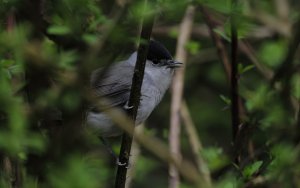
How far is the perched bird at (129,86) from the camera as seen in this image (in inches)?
166

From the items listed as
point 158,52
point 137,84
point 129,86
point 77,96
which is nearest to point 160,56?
point 158,52

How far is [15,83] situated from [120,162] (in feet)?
3.34

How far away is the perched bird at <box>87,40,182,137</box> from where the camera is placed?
4224 millimetres

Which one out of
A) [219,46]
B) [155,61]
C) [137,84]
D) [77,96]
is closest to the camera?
[77,96]

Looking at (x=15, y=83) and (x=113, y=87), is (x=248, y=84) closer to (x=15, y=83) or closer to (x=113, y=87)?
(x=113, y=87)

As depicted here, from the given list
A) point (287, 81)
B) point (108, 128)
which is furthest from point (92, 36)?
point (287, 81)

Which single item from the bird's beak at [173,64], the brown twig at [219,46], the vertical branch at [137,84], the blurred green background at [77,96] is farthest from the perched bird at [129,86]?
the vertical branch at [137,84]

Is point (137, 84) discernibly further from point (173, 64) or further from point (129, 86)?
point (173, 64)

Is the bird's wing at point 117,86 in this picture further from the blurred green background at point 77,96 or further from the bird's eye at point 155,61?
the blurred green background at point 77,96

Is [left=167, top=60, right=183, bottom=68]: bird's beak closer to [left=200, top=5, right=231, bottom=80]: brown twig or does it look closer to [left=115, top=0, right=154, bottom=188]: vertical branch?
[left=200, top=5, right=231, bottom=80]: brown twig

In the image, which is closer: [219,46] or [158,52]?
[219,46]

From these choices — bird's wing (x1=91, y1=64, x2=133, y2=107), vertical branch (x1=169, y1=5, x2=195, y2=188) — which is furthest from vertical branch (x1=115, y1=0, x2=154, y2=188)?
bird's wing (x1=91, y1=64, x2=133, y2=107)

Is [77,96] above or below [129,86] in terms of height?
above

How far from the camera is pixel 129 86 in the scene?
4.42m
